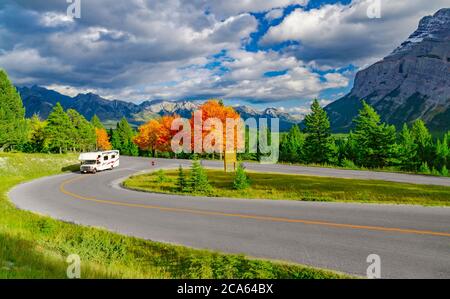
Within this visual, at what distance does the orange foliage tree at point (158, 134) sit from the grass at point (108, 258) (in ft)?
169

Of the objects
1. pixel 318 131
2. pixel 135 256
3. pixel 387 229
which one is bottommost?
pixel 135 256

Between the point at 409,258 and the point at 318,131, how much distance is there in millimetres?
49733

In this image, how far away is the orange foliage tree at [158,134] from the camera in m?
66.4

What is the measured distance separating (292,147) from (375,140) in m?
30.6

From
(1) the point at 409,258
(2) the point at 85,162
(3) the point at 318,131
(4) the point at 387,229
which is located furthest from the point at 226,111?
(1) the point at 409,258

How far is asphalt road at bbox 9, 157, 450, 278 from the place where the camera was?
323 inches

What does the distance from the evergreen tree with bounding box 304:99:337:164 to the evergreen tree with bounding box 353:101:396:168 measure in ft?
24.6

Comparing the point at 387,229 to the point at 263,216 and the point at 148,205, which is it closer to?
the point at 263,216

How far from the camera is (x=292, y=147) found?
7744cm

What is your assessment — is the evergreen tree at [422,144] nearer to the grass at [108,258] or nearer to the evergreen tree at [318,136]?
the evergreen tree at [318,136]

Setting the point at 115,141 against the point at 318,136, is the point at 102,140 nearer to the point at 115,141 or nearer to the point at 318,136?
the point at 115,141

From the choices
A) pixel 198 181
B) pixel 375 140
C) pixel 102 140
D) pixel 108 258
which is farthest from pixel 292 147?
pixel 108 258
